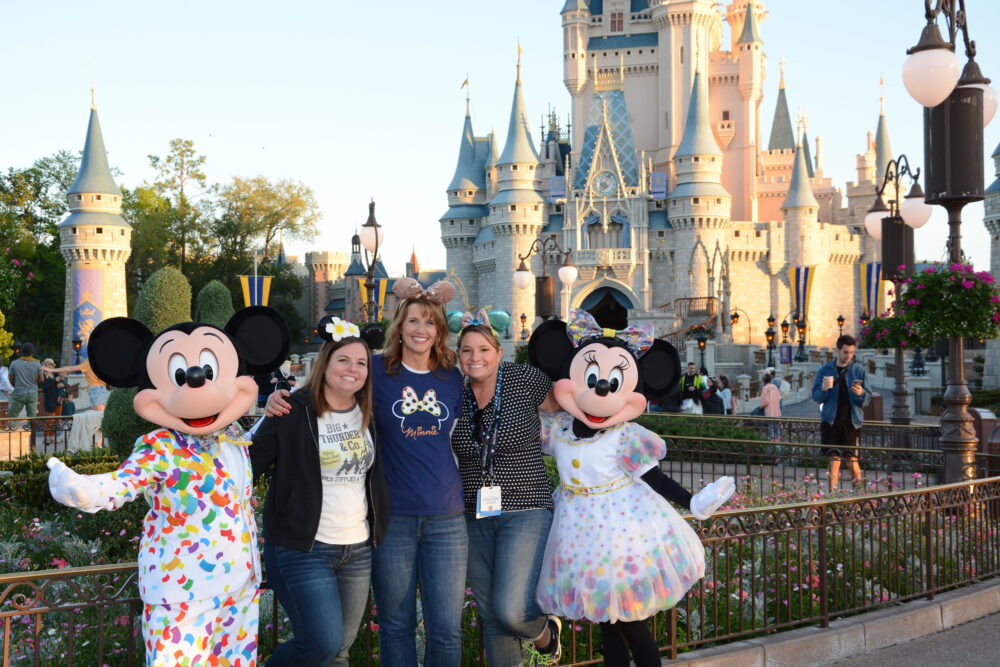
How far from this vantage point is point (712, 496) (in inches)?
145

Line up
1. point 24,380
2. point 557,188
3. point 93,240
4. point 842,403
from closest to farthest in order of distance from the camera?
point 842,403, point 24,380, point 93,240, point 557,188

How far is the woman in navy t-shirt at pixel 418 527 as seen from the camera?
358cm

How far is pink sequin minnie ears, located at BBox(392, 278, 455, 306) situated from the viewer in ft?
12.8

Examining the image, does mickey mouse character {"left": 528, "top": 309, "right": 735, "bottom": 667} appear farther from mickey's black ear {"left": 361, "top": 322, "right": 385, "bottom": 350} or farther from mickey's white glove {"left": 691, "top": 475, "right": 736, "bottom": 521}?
mickey's black ear {"left": 361, "top": 322, "right": 385, "bottom": 350}

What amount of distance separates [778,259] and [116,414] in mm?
42848

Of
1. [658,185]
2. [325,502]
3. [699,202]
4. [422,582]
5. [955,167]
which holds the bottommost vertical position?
[422,582]

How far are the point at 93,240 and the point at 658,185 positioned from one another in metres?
25.9

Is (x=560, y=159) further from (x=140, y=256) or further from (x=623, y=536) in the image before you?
(x=623, y=536)

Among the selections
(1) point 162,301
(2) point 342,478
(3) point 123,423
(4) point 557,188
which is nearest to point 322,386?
(2) point 342,478

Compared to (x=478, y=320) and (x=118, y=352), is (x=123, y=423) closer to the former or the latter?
(x=118, y=352)

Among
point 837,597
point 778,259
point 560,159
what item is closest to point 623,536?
point 837,597

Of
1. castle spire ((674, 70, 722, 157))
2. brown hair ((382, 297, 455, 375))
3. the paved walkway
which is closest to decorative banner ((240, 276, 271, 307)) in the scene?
the paved walkway

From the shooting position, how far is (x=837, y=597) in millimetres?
5211

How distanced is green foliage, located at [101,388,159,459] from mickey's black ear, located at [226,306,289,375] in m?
3.92
